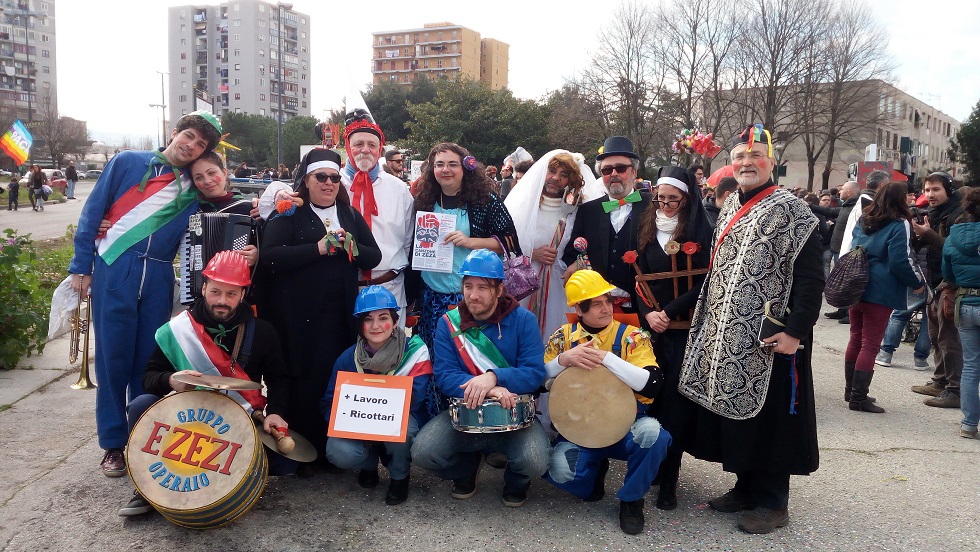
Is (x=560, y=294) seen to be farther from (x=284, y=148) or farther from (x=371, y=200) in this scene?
(x=284, y=148)

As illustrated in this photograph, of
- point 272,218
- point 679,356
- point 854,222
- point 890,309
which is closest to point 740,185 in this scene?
point 679,356

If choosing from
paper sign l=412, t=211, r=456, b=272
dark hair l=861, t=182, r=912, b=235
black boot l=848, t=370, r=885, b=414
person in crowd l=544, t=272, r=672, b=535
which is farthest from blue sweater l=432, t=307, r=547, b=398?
dark hair l=861, t=182, r=912, b=235

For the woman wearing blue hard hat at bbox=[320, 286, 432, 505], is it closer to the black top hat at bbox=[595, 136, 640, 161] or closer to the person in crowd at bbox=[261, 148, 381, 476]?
the person in crowd at bbox=[261, 148, 381, 476]

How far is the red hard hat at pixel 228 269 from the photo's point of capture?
3641mm

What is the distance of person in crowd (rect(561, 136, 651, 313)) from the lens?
14.3 ft

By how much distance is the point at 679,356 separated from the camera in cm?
391

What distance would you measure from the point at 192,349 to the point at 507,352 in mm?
1671

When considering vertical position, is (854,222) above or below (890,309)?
above

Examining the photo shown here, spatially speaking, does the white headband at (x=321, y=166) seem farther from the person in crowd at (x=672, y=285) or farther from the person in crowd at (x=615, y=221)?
the person in crowd at (x=672, y=285)

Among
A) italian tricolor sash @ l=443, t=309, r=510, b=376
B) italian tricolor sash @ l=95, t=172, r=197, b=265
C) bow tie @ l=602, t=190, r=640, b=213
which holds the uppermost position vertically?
bow tie @ l=602, t=190, r=640, b=213

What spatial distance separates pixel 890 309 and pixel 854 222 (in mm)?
1477

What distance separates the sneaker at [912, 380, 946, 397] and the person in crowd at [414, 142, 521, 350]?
4.49 metres

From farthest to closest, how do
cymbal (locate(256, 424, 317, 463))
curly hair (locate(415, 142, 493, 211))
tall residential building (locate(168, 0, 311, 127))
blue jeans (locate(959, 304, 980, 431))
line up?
1. tall residential building (locate(168, 0, 311, 127))
2. blue jeans (locate(959, 304, 980, 431))
3. curly hair (locate(415, 142, 493, 211))
4. cymbal (locate(256, 424, 317, 463))

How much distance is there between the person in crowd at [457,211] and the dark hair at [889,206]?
11.7 ft
